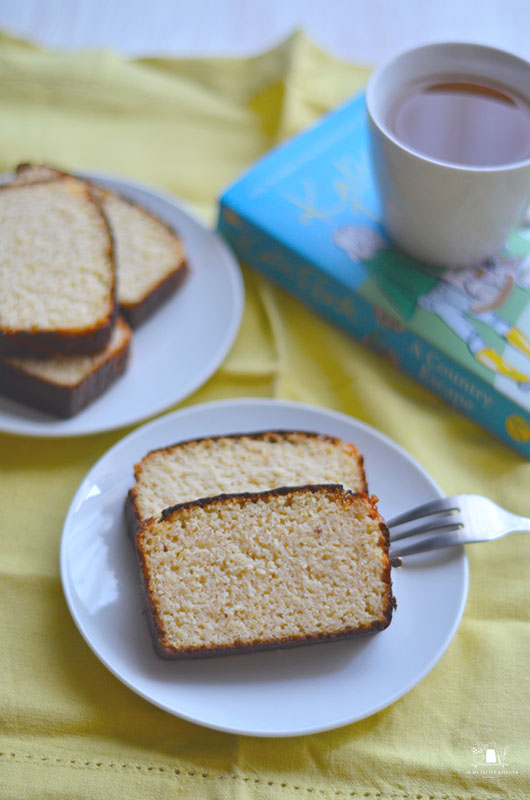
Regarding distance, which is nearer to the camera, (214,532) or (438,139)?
(214,532)

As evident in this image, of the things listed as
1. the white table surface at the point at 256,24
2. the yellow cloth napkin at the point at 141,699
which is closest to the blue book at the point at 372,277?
the yellow cloth napkin at the point at 141,699

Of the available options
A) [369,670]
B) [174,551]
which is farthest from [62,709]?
[369,670]

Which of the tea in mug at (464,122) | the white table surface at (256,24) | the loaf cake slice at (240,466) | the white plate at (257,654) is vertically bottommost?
the white plate at (257,654)

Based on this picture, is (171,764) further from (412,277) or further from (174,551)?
(412,277)

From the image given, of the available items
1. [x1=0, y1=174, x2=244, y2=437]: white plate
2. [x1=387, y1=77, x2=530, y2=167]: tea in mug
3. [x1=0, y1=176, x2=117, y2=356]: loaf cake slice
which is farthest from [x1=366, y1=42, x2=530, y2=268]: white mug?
[x1=0, y1=176, x2=117, y2=356]: loaf cake slice

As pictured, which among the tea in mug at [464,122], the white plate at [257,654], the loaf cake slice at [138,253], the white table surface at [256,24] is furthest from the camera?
the white table surface at [256,24]

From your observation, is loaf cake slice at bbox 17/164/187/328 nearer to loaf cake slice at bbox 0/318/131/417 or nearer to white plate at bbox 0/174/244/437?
white plate at bbox 0/174/244/437

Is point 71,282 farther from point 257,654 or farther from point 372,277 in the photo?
point 257,654

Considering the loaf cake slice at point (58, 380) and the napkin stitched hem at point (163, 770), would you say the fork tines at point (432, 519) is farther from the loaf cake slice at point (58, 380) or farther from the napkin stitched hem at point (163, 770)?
the loaf cake slice at point (58, 380)
